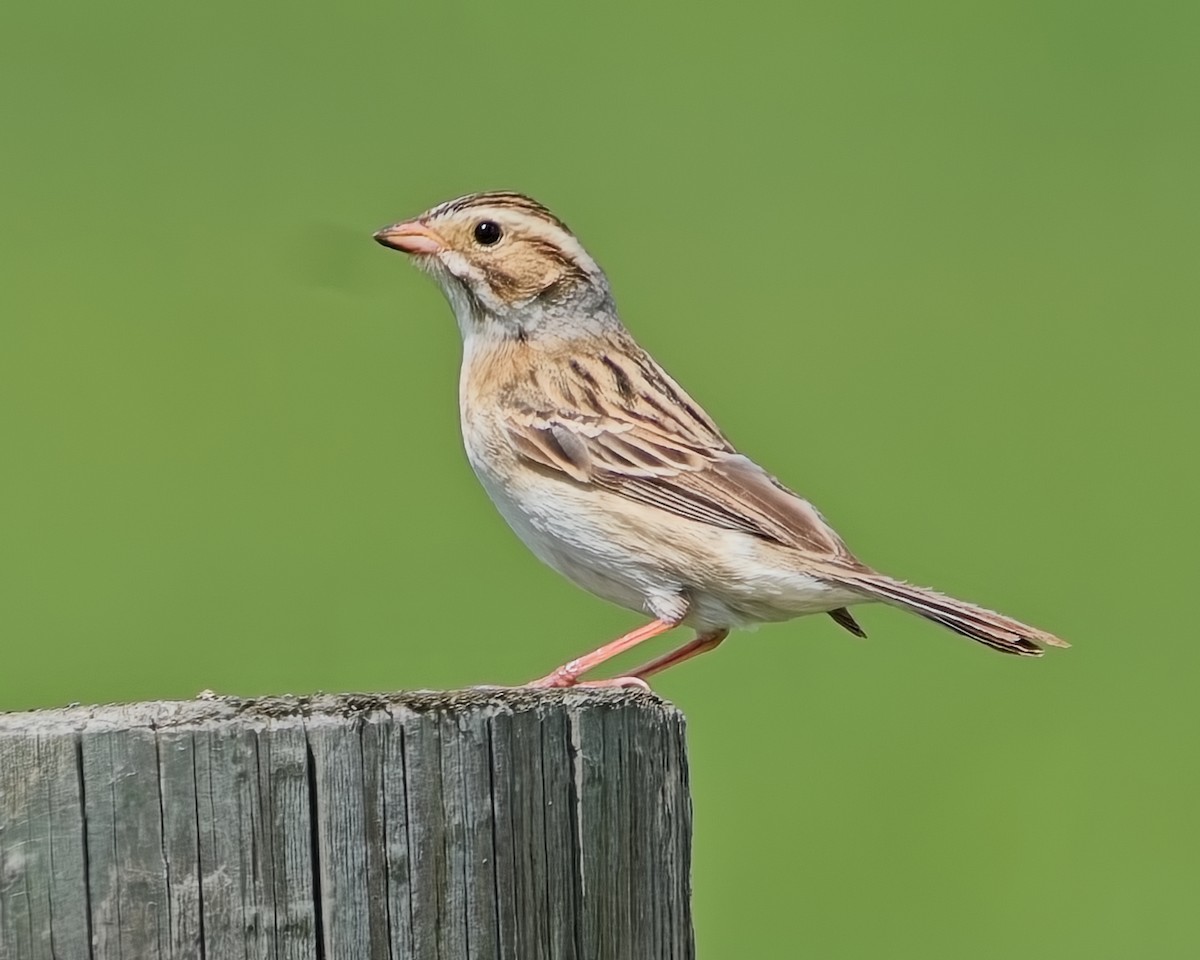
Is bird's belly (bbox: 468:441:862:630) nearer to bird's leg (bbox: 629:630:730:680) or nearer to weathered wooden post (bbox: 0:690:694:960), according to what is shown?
bird's leg (bbox: 629:630:730:680)

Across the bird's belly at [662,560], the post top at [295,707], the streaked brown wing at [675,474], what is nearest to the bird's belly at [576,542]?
the bird's belly at [662,560]

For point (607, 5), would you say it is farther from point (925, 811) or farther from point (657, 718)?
point (657, 718)

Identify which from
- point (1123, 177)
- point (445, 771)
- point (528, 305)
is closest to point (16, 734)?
point (445, 771)

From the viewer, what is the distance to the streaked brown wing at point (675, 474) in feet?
→ 20.5

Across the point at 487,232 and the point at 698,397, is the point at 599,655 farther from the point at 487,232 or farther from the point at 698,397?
the point at 698,397

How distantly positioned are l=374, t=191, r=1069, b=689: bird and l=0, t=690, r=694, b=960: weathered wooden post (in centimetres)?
185

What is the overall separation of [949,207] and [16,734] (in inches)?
534

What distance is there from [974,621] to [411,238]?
7.30 ft

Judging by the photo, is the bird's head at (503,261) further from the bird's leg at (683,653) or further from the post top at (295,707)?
the post top at (295,707)

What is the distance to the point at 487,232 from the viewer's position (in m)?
6.81

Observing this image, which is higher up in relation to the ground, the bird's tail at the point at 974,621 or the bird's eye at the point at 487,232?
the bird's eye at the point at 487,232

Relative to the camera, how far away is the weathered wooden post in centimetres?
341

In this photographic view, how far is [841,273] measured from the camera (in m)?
16.0

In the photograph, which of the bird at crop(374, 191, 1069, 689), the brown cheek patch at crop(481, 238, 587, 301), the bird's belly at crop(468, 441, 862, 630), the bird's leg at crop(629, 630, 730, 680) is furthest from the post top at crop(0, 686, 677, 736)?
the brown cheek patch at crop(481, 238, 587, 301)
